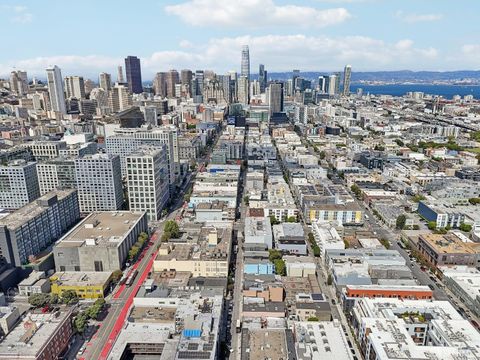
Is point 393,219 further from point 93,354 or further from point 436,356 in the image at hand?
point 93,354

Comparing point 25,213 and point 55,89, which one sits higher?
point 55,89

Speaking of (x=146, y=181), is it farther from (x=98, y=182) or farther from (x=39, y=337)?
(x=39, y=337)

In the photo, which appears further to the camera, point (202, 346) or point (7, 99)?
point (7, 99)

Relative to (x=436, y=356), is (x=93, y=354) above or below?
below

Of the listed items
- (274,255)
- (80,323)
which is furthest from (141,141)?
(80,323)

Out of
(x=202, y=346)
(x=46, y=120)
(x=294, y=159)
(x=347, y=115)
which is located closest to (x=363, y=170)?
(x=294, y=159)

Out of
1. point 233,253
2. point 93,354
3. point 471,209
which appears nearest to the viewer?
point 93,354

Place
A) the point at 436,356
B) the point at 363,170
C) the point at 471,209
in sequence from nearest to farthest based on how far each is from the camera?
the point at 436,356 < the point at 471,209 < the point at 363,170
